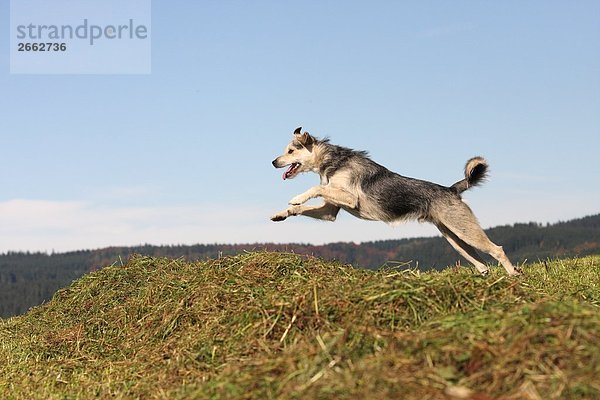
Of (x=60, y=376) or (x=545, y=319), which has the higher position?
(x=545, y=319)

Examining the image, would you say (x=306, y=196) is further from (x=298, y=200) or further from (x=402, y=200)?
(x=402, y=200)

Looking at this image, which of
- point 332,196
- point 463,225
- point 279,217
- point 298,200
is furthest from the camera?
point 463,225

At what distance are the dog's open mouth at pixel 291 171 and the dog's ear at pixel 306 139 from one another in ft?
1.47

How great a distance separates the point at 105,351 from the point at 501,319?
569 cm

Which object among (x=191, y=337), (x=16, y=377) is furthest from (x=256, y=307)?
(x=16, y=377)

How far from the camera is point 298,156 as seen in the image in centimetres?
1371

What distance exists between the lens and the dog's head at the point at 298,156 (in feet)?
44.8

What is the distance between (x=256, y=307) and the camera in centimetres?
734

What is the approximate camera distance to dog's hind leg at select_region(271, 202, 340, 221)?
12.0 meters

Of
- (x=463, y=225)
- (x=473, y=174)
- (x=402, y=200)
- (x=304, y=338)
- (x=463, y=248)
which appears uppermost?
(x=473, y=174)

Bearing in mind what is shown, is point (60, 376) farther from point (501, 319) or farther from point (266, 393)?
point (501, 319)

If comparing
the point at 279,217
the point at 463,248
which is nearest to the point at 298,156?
the point at 279,217

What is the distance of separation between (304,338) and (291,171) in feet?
25.1

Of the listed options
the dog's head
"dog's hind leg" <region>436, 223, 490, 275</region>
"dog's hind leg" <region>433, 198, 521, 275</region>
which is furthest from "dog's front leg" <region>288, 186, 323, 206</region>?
"dog's hind leg" <region>436, 223, 490, 275</region>
